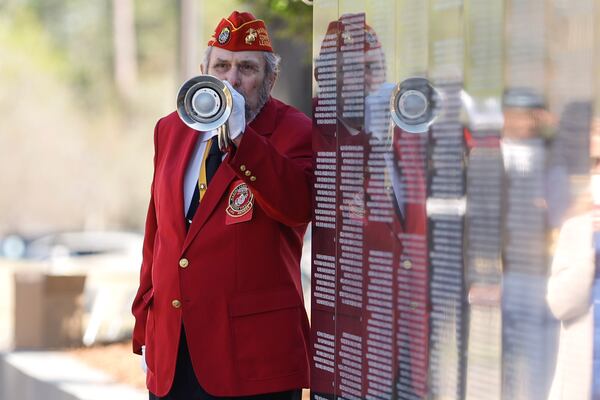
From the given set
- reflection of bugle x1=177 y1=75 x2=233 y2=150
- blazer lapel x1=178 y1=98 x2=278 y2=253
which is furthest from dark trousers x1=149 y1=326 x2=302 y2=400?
reflection of bugle x1=177 y1=75 x2=233 y2=150

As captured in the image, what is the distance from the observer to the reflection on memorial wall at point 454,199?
1.93 metres

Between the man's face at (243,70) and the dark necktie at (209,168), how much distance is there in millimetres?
149

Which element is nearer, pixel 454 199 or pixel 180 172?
pixel 454 199

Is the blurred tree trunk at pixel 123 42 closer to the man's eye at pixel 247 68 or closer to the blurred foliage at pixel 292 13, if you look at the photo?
the blurred foliage at pixel 292 13

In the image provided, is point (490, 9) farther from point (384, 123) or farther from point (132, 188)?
point (132, 188)

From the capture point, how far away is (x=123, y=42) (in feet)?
57.2

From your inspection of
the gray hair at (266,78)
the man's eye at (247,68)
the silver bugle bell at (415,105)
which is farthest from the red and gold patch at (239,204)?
the silver bugle bell at (415,105)

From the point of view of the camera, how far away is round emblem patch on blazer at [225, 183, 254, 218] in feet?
9.76

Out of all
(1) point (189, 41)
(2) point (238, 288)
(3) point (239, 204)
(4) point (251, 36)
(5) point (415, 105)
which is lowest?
(2) point (238, 288)

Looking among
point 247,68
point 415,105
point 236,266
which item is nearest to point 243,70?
point 247,68

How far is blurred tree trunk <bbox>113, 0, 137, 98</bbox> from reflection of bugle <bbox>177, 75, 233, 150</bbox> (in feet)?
48.6

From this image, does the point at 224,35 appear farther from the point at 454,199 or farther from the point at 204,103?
the point at 454,199

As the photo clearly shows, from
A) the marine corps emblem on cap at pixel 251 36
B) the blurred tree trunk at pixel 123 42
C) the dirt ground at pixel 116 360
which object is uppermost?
the blurred tree trunk at pixel 123 42

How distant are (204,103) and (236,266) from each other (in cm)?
49
